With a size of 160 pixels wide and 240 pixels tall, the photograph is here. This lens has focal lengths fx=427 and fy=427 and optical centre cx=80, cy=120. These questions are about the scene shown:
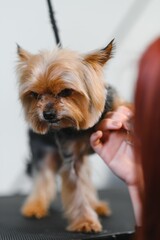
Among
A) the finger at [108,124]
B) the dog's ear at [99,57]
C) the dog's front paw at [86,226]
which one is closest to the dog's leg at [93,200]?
the dog's front paw at [86,226]

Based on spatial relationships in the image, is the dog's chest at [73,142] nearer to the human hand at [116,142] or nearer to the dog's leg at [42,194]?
the human hand at [116,142]

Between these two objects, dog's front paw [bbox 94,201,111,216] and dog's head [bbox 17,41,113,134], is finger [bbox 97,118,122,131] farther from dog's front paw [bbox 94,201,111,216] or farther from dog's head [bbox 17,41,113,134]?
dog's front paw [bbox 94,201,111,216]

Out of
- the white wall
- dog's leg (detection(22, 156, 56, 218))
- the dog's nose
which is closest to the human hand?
the dog's nose

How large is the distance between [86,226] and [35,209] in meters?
0.24

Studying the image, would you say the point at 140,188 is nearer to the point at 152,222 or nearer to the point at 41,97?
the point at 152,222

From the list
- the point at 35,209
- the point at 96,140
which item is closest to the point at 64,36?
the point at 96,140

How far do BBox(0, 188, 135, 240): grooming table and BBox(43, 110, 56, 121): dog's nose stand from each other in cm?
33

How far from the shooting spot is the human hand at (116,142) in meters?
0.97

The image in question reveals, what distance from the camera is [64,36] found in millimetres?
1368

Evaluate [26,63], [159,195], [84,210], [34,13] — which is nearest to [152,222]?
[159,195]

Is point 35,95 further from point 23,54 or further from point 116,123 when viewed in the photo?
point 116,123

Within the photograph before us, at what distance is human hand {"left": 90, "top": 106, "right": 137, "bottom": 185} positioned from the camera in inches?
38.2

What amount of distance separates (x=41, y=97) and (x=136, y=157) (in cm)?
50

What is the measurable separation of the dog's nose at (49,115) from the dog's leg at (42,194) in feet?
1.27
